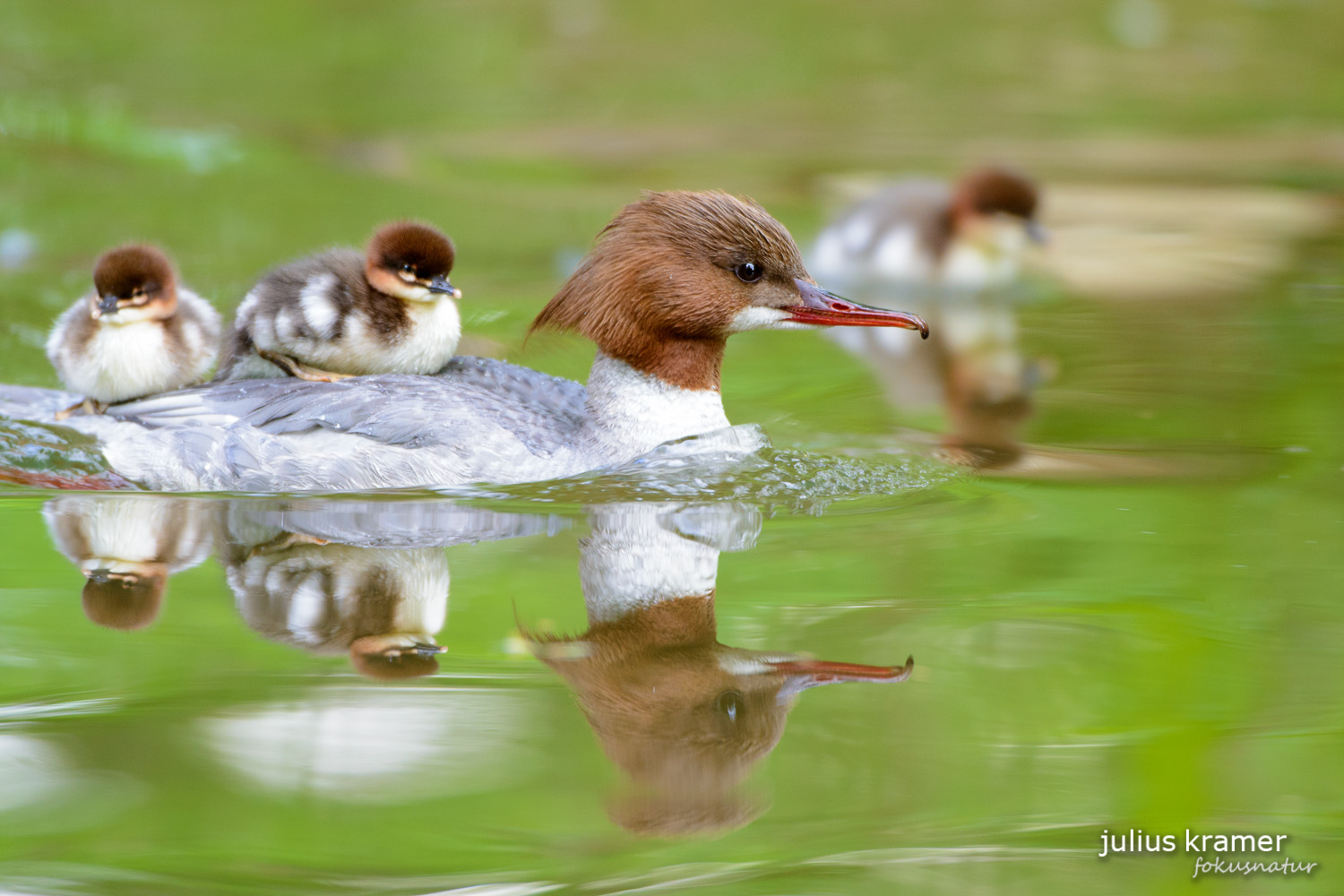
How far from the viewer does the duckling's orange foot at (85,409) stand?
16.9 ft

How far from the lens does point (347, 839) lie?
2713mm

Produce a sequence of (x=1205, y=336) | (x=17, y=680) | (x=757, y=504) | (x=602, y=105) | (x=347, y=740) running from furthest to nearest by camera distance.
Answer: (x=602, y=105), (x=1205, y=336), (x=757, y=504), (x=17, y=680), (x=347, y=740)

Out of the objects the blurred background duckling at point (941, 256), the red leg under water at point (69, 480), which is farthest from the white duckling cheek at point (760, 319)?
the blurred background duckling at point (941, 256)

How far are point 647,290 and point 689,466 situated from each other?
0.57m

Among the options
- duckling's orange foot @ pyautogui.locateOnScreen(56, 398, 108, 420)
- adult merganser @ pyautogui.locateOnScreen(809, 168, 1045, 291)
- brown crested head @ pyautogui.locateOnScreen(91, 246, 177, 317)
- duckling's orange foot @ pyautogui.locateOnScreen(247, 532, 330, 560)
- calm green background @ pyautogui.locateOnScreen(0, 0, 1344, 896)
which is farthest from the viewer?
adult merganser @ pyautogui.locateOnScreen(809, 168, 1045, 291)

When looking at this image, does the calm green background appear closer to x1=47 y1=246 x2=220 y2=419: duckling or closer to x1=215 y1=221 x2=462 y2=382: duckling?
x1=47 y1=246 x2=220 y2=419: duckling

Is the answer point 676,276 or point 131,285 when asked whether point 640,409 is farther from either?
point 131,285

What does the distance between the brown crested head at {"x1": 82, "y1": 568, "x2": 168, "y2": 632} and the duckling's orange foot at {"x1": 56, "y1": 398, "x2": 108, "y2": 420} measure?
1272mm

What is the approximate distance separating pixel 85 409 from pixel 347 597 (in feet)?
6.05

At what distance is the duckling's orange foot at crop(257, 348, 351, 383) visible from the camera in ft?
16.4

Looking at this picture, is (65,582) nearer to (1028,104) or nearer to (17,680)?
(17,680)

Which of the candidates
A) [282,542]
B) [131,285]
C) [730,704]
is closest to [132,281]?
[131,285]

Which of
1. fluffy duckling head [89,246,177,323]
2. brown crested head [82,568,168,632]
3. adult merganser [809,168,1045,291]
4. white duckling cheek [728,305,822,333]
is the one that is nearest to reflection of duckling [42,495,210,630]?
brown crested head [82,568,168,632]

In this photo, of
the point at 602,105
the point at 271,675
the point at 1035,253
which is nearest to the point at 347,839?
the point at 271,675
